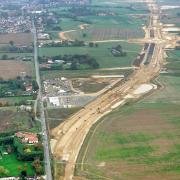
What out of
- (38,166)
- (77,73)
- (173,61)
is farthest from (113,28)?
(38,166)

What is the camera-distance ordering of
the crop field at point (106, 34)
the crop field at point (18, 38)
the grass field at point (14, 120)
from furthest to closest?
the crop field at point (106, 34), the crop field at point (18, 38), the grass field at point (14, 120)

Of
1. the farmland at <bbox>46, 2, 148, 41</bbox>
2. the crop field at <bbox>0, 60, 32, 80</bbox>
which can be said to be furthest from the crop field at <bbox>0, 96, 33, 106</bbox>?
the farmland at <bbox>46, 2, 148, 41</bbox>

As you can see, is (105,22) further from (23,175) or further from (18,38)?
(23,175)

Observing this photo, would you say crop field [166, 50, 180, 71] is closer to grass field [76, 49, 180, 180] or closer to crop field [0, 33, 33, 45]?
grass field [76, 49, 180, 180]

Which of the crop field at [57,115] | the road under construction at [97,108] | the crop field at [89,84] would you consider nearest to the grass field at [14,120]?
the crop field at [57,115]

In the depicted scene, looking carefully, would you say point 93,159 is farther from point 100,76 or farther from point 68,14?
point 68,14

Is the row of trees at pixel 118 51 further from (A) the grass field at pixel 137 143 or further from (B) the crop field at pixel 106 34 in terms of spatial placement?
(A) the grass field at pixel 137 143

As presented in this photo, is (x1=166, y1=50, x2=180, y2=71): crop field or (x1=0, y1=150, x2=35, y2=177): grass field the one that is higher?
(x1=166, y1=50, x2=180, y2=71): crop field
